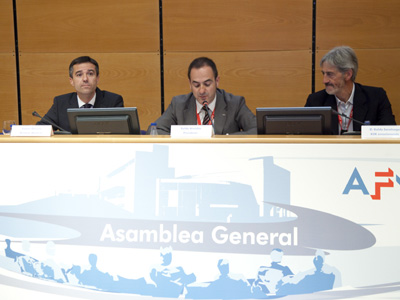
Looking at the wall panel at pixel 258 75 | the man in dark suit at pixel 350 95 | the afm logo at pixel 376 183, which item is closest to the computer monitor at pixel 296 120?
the afm logo at pixel 376 183

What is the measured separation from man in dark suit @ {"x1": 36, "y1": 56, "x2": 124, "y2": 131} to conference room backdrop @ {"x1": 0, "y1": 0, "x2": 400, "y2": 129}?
29.9 inches

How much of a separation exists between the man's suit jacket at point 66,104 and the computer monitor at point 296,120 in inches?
59.8

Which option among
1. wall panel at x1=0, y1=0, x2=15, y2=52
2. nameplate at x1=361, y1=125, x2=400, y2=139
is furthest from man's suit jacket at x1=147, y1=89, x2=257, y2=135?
wall panel at x1=0, y1=0, x2=15, y2=52

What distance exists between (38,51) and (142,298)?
9.99ft

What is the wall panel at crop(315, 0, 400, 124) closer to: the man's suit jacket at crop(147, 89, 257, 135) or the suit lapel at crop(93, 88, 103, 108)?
the man's suit jacket at crop(147, 89, 257, 135)

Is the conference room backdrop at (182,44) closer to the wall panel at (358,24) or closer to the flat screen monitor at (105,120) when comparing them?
the wall panel at (358,24)

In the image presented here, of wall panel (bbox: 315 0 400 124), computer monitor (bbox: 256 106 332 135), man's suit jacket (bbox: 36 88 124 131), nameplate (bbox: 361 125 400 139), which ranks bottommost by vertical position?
nameplate (bbox: 361 125 400 139)

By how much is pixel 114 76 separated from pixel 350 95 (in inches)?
84.5

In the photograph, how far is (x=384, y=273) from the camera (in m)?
1.73

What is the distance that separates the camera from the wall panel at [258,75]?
395 centimetres

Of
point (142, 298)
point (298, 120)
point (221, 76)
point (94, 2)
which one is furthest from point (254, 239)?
point (94, 2)

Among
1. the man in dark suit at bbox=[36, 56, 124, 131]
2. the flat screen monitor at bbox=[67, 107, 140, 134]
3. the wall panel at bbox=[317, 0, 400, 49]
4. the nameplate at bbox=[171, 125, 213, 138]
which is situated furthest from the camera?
the wall panel at bbox=[317, 0, 400, 49]

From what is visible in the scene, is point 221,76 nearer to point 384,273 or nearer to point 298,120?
point 298,120

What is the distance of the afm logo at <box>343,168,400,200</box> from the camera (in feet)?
5.70
